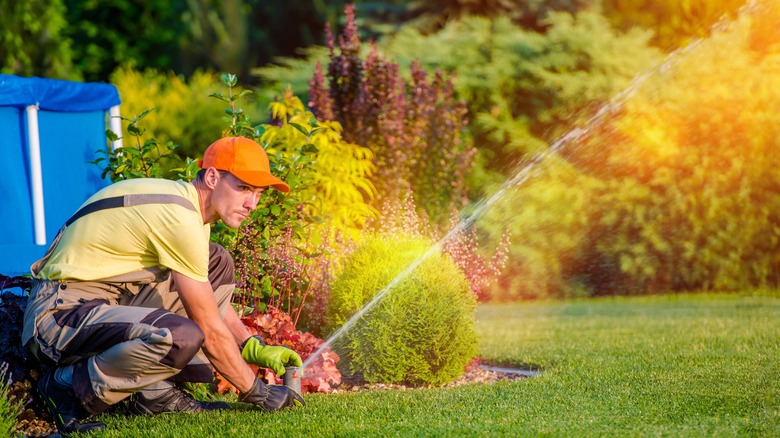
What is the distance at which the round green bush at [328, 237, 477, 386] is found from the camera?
5.56 metres

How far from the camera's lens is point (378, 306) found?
561 centimetres

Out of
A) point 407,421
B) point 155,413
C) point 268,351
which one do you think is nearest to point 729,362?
point 407,421

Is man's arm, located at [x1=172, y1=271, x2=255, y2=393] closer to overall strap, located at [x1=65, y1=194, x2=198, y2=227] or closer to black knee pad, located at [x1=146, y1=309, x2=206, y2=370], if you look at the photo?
black knee pad, located at [x1=146, y1=309, x2=206, y2=370]

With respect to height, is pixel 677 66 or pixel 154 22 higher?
pixel 154 22

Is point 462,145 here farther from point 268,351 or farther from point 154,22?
point 154,22

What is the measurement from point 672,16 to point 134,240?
38.1 feet

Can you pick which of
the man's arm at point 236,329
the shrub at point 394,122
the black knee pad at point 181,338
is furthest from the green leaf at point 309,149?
the shrub at point 394,122

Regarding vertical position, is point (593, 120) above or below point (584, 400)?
above

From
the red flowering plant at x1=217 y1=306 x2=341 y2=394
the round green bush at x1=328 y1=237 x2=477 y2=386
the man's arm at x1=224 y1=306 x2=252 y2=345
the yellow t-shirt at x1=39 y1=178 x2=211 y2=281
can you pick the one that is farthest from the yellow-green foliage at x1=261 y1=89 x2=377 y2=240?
the yellow t-shirt at x1=39 y1=178 x2=211 y2=281

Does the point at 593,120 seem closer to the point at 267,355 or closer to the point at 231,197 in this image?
the point at 267,355

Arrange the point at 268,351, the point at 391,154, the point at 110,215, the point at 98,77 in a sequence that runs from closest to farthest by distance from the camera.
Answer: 1. the point at 110,215
2. the point at 268,351
3. the point at 391,154
4. the point at 98,77

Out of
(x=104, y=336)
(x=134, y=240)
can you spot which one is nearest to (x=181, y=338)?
(x=104, y=336)

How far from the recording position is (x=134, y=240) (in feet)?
A: 14.5

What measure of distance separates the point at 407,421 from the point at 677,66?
335 inches
